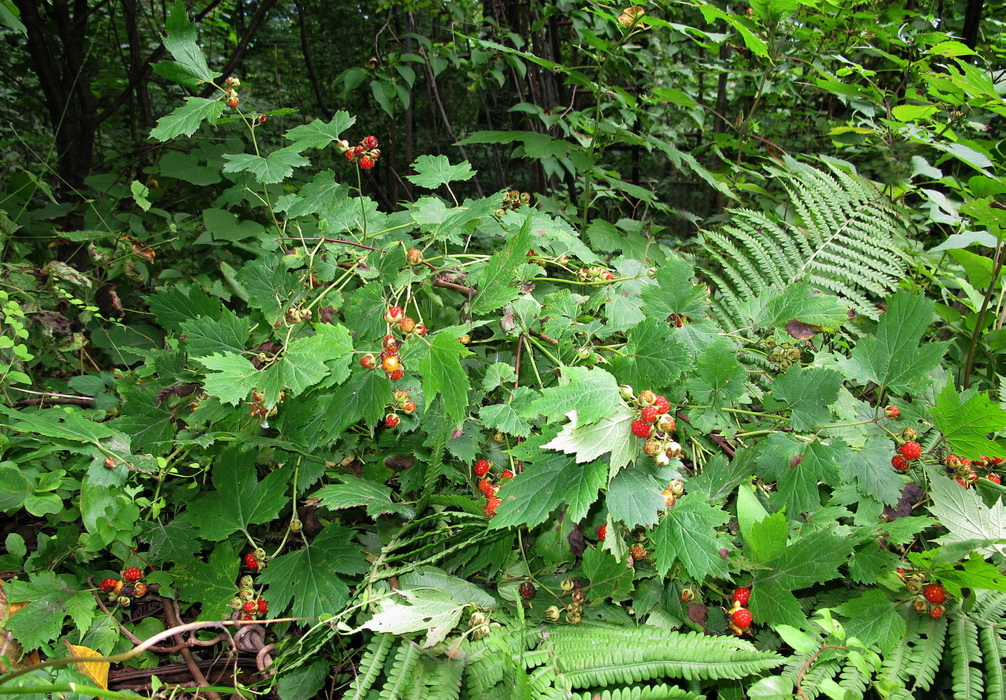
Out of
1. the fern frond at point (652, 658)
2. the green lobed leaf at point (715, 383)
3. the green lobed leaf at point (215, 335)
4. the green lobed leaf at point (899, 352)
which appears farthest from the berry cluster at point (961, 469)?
the green lobed leaf at point (215, 335)

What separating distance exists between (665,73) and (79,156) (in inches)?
117

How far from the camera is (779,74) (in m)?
2.81

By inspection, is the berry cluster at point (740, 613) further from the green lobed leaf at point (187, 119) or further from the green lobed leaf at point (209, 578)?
the green lobed leaf at point (187, 119)

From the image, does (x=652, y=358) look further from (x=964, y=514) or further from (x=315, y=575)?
(x=315, y=575)

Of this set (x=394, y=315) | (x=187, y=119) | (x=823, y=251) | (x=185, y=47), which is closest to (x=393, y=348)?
(x=394, y=315)

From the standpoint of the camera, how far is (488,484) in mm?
1057

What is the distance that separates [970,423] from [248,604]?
1.29 metres

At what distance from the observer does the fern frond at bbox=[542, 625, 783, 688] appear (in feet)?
2.66

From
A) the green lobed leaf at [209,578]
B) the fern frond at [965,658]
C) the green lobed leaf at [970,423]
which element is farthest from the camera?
the green lobed leaf at [209,578]

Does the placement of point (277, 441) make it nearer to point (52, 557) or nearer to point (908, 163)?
point (52, 557)

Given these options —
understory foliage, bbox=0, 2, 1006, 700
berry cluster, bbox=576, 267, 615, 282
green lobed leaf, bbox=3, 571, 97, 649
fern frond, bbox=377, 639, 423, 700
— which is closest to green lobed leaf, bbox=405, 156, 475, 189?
understory foliage, bbox=0, 2, 1006, 700

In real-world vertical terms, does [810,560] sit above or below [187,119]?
below

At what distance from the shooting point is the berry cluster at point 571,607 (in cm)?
100

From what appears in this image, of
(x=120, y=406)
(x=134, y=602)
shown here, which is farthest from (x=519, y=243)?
(x=120, y=406)
